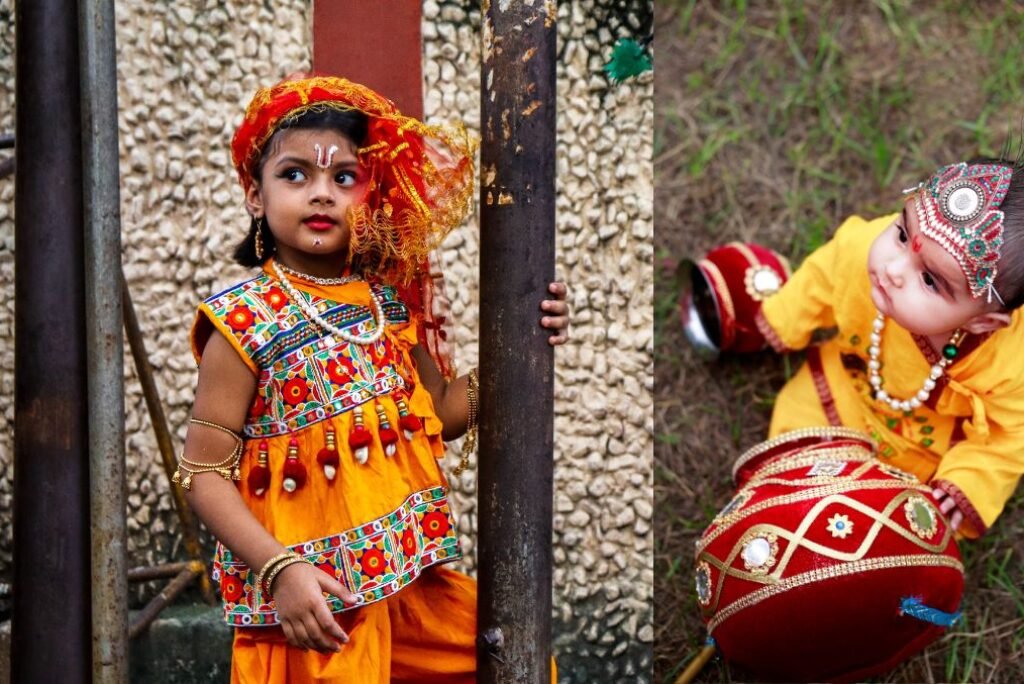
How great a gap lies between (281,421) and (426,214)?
1.43 feet

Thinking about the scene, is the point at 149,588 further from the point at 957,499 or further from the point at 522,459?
the point at 957,499

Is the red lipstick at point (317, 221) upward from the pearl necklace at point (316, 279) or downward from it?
upward

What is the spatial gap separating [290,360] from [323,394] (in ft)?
0.26

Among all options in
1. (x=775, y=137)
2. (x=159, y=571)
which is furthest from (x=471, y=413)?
(x=775, y=137)

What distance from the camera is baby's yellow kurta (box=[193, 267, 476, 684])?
7.00ft

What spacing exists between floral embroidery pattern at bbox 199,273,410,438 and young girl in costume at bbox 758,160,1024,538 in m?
1.28

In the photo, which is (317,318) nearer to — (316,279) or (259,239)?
(316,279)

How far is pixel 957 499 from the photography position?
297cm

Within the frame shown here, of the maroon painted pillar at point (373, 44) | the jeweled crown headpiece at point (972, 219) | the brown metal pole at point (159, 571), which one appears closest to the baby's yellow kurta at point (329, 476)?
the brown metal pole at point (159, 571)

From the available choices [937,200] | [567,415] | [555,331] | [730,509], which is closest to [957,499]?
[730,509]

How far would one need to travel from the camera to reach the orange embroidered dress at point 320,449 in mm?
2131

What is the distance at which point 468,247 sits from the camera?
3129 millimetres

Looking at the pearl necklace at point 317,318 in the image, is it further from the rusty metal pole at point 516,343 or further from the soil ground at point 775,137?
the soil ground at point 775,137

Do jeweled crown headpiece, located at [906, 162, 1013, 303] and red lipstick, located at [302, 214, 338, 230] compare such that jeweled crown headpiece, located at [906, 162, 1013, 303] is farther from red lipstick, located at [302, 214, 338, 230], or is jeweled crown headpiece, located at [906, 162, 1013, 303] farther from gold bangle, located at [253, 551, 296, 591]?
gold bangle, located at [253, 551, 296, 591]
